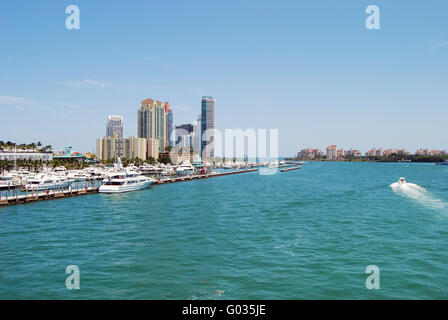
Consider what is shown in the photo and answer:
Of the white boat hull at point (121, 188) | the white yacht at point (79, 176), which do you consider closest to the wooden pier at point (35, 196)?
the white boat hull at point (121, 188)

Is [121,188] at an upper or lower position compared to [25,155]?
lower

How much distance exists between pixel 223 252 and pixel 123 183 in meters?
55.1

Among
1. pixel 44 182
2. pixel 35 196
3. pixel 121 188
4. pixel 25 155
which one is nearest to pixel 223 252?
pixel 35 196

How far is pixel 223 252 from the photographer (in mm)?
28500

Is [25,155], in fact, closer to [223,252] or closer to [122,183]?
[122,183]

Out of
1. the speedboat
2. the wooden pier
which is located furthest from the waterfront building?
the wooden pier

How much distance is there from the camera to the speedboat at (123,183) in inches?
2944

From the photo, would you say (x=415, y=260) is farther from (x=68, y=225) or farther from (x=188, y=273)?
(x=68, y=225)

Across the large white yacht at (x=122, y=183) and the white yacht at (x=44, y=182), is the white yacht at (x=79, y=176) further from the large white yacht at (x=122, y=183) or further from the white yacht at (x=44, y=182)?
the large white yacht at (x=122, y=183)

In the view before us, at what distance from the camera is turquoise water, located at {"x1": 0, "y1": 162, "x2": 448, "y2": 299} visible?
20.6m

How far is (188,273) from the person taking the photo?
23.2m

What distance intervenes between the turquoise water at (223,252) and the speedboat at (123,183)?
22356mm
